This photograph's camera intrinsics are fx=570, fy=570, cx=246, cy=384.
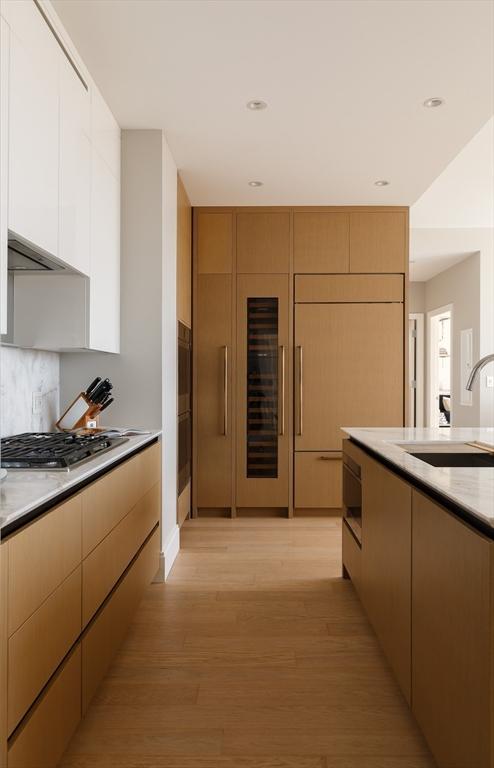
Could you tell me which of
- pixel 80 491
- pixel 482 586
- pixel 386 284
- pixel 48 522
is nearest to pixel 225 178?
pixel 386 284

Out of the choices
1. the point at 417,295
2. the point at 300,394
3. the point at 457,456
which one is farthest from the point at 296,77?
the point at 417,295

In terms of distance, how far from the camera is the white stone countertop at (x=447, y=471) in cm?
129

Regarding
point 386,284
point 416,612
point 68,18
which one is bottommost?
point 416,612

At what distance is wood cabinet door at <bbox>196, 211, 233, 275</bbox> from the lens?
455 cm

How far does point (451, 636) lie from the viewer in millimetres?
1348

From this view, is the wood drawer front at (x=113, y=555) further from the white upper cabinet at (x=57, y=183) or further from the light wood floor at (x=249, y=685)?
the white upper cabinet at (x=57, y=183)

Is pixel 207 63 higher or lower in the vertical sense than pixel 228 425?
higher

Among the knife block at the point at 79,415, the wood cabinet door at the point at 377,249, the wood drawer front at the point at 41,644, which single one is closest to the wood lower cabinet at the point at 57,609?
the wood drawer front at the point at 41,644

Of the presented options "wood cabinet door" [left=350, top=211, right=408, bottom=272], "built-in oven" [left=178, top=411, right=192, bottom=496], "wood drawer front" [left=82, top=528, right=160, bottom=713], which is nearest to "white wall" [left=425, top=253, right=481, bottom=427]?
"wood cabinet door" [left=350, top=211, right=408, bottom=272]

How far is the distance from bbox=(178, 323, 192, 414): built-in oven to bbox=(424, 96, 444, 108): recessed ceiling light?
1.98m

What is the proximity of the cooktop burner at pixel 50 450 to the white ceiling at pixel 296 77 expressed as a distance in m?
1.65

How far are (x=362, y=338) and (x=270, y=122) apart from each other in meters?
1.97

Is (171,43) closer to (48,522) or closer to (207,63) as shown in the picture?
(207,63)

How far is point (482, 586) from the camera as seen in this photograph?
1.17 m
